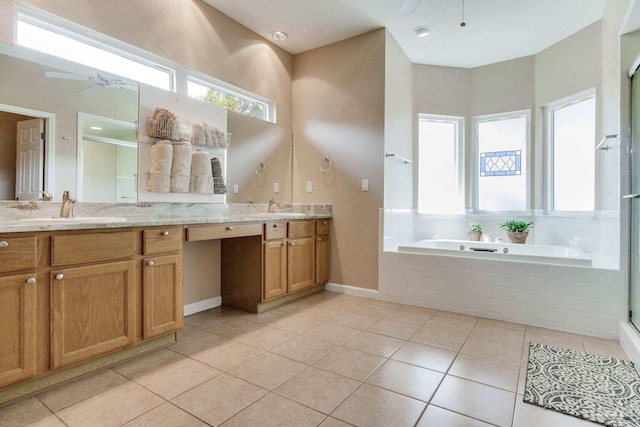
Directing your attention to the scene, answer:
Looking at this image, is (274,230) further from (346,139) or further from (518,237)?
(518,237)

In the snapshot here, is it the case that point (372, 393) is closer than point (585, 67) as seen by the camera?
Yes

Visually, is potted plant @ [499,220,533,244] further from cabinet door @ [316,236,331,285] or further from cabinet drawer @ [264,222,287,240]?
cabinet drawer @ [264,222,287,240]

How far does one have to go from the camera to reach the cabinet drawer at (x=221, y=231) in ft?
7.59

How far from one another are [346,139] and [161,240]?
2224mm

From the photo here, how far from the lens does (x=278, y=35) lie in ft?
11.5

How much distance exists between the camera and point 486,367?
194 cm

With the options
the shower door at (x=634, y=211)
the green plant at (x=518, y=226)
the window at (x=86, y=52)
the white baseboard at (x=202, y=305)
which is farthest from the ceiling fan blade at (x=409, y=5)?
the white baseboard at (x=202, y=305)

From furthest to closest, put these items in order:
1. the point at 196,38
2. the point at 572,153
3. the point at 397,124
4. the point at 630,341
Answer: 1. the point at 397,124
2. the point at 572,153
3. the point at 196,38
4. the point at 630,341

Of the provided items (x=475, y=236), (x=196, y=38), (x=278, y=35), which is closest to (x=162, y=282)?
(x=196, y=38)

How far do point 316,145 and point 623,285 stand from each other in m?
2.93

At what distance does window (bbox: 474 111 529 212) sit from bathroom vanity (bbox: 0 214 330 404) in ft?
10.6

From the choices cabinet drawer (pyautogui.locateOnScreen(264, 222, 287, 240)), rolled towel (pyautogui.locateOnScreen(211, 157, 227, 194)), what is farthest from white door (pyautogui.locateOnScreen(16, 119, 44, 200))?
cabinet drawer (pyautogui.locateOnScreen(264, 222, 287, 240))

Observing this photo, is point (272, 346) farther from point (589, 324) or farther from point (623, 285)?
point (623, 285)

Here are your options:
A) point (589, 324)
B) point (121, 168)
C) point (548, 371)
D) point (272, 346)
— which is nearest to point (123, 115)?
point (121, 168)
